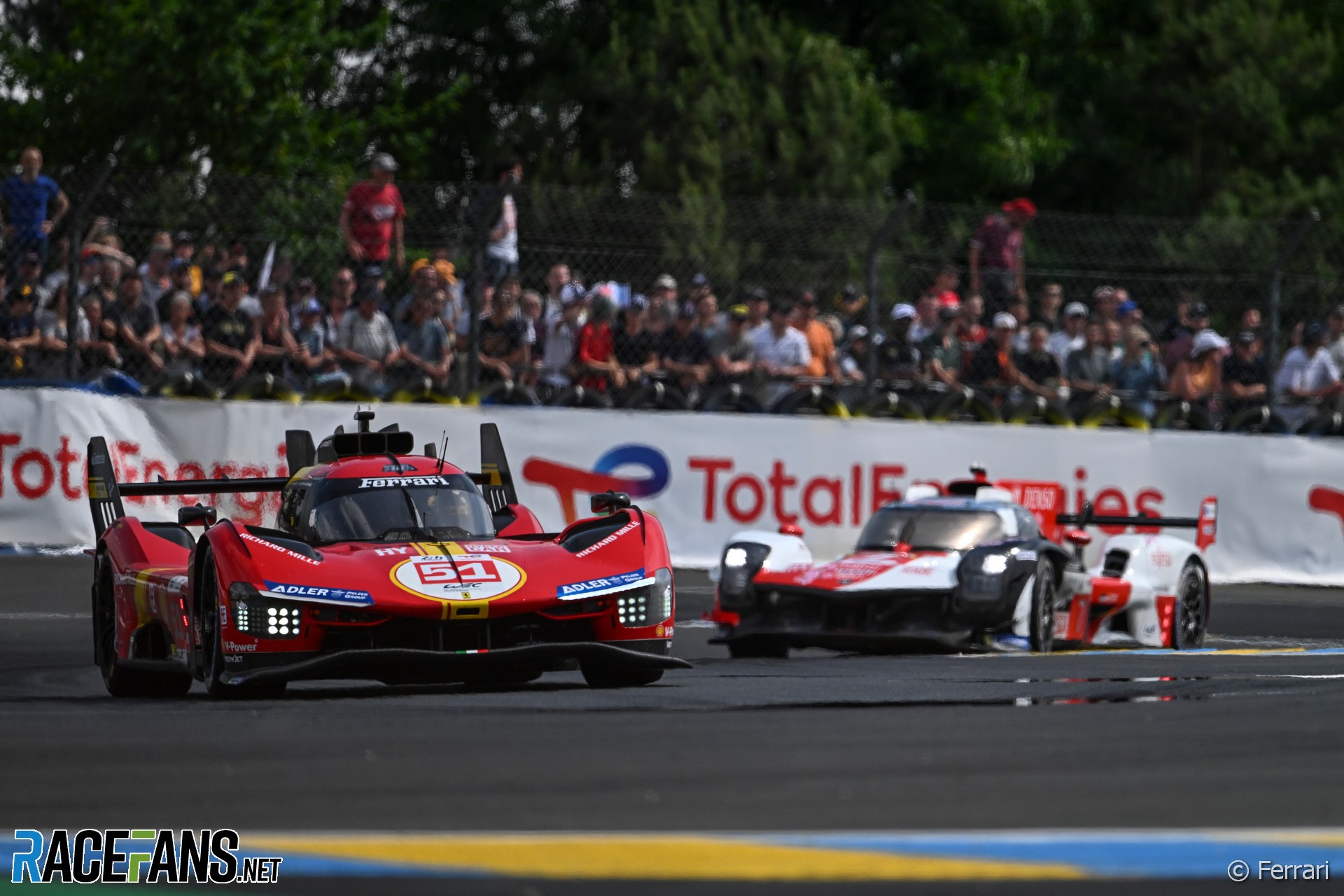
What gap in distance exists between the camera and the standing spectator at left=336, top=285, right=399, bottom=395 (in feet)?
50.5

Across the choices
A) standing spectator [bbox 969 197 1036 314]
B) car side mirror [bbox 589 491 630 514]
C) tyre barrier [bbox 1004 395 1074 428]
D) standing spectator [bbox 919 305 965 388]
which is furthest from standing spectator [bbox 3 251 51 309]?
tyre barrier [bbox 1004 395 1074 428]

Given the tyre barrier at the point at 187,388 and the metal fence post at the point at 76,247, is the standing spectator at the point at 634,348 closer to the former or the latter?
the tyre barrier at the point at 187,388

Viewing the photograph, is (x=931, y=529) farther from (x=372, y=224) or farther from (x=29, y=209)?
(x=29, y=209)

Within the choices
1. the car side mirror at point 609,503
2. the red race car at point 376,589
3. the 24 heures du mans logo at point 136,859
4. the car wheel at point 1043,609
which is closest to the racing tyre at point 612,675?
the red race car at point 376,589

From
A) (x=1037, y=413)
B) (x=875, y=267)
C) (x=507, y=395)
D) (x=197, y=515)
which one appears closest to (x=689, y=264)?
(x=875, y=267)

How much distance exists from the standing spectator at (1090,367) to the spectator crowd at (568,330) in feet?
0.05

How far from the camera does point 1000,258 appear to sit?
1766cm

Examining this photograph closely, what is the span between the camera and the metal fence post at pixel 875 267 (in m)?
16.1

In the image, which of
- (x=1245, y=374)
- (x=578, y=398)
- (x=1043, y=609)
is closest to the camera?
(x=1043, y=609)

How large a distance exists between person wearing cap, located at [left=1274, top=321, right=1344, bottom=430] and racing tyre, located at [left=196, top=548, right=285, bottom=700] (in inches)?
430

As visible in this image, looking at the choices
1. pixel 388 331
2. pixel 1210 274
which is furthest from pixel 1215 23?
pixel 388 331

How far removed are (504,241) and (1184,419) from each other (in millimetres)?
5776

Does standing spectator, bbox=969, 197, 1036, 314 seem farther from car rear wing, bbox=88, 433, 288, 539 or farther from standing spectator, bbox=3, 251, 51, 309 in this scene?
car rear wing, bbox=88, 433, 288, 539

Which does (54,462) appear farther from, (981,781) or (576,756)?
(981,781)
